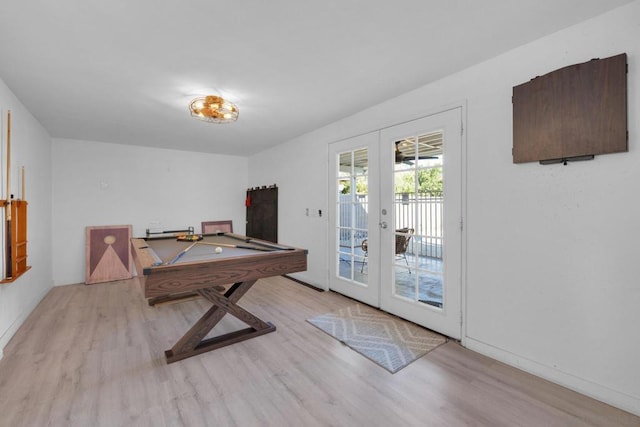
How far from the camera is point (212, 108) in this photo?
2816mm

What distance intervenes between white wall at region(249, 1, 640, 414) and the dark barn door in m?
3.30

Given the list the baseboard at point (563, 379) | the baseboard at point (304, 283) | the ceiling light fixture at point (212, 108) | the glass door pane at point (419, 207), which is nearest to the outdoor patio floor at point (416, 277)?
the glass door pane at point (419, 207)

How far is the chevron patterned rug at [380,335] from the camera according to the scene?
2.26 m

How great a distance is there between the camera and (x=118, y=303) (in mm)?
3549

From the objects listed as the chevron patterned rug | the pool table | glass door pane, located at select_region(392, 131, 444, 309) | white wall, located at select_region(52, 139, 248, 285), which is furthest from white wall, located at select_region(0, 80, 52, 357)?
glass door pane, located at select_region(392, 131, 444, 309)

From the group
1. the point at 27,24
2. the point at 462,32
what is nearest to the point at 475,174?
the point at 462,32

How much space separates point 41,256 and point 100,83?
2.74 m

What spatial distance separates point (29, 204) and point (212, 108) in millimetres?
2492

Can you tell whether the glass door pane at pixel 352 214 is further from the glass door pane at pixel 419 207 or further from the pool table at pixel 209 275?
the pool table at pixel 209 275

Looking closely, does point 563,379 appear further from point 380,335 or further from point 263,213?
point 263,213

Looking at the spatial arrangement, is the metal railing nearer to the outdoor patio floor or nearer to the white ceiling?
the outdoor patio floor

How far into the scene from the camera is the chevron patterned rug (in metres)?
2.26

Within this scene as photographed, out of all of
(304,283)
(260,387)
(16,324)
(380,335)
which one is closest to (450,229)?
(380,335)

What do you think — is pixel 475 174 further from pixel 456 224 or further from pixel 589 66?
pixel 589 66
